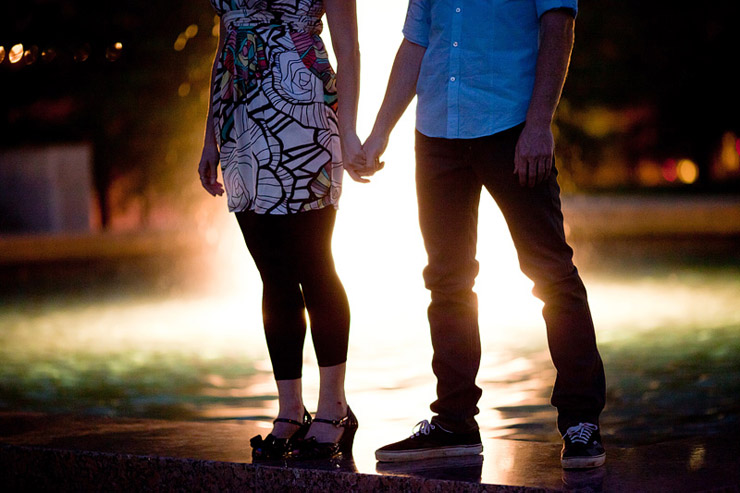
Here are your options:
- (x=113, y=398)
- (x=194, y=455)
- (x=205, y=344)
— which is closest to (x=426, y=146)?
(x=194, y=455)

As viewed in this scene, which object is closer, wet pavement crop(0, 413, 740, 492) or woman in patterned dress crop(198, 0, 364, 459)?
wet pavement crop(0, 413, 740, 492)

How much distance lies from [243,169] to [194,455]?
93cm

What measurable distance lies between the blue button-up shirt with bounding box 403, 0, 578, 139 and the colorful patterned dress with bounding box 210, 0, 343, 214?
41 cm

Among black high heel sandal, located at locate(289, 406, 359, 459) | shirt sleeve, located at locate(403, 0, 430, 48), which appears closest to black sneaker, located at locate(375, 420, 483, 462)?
black high heel sandal, located at locate(289, 406, 359, 459)

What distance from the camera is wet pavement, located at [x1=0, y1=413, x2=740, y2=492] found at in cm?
292

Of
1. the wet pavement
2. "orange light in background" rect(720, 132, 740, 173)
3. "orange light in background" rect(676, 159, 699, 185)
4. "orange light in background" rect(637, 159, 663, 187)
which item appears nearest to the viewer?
the wet pavement

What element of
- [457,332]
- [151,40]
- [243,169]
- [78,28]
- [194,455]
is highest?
[151,40]

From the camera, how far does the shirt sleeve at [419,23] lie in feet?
10.7

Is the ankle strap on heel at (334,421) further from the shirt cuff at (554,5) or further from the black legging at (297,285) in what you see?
the shirt cuff at (554,5)

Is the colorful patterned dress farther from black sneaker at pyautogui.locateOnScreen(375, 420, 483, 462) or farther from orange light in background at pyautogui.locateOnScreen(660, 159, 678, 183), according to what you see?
orange light in background at pyautogui.locateOnScreen(660, 159, 678, 183)

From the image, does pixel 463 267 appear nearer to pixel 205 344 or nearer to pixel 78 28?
pixel 205 344

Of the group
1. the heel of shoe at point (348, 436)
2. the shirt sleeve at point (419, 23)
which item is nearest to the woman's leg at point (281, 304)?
the heel of shoe at point (348, 436)

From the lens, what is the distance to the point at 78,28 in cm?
1402

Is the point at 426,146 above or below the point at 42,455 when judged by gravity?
above
